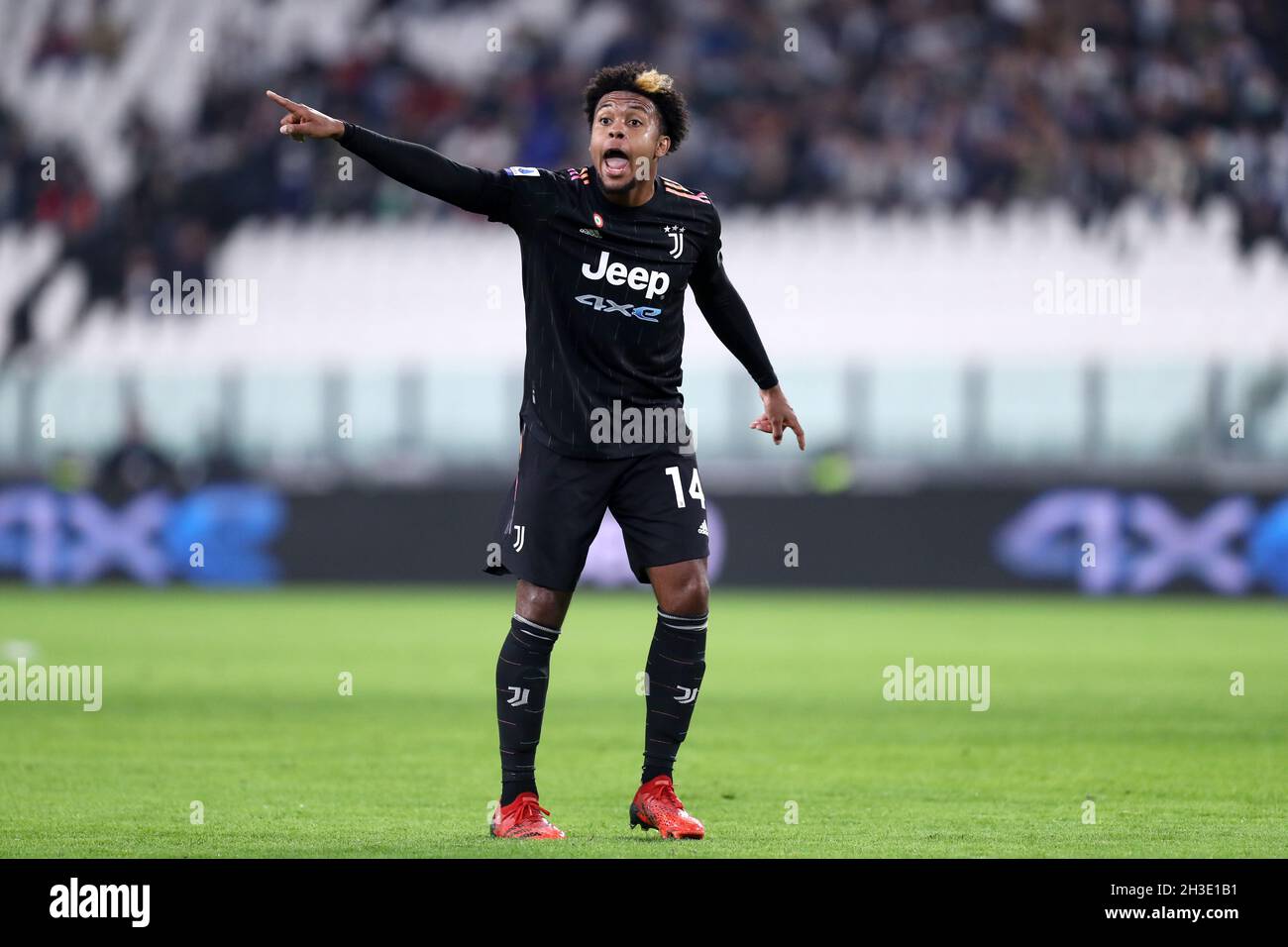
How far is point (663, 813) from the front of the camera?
6.20m

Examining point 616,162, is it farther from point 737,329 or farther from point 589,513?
point 589,513

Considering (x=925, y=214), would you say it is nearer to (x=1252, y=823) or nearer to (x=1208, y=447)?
(x=1208, y=447)

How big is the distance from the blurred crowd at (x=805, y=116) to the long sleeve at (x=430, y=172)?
15033mm

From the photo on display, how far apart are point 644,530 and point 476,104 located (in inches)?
728

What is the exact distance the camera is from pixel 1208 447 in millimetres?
18594

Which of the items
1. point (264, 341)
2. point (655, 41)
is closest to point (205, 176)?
point (264, 341)

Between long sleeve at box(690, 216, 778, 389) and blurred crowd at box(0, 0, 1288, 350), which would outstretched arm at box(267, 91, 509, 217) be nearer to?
long sleeve at box(690, 216, 778, 389)

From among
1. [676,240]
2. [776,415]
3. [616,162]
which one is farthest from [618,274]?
[776,415]

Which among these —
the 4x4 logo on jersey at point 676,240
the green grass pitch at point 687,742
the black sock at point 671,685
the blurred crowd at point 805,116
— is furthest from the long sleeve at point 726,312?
the blurred crowd at point 805,116

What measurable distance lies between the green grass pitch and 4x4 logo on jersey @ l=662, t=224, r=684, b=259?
1913 millimetres

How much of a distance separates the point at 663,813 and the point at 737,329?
1732 millimetres

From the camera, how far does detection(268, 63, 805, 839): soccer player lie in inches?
247

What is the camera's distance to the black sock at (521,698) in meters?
6.24

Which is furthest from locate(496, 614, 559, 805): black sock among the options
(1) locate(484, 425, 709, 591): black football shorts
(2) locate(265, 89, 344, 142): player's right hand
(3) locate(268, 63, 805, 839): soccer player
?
(2) locate(265, 89, 344, 142): player's right hand
